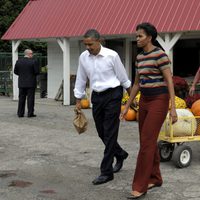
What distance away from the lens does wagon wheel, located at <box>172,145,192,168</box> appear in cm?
667

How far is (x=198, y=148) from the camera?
8.15m

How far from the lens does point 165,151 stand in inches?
281

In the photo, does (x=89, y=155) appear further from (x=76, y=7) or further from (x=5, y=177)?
(x=76, y=7)

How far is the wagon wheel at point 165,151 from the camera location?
702 cm

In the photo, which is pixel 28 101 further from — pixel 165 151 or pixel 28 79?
pixel 165 151

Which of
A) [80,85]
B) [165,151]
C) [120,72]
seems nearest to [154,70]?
[120,72]

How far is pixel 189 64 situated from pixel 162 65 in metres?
10.4

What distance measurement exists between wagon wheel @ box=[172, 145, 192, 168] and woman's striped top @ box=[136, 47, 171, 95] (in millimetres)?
1591

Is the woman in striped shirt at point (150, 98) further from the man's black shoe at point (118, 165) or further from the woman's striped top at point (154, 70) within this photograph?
the man's black shoe at point (118, 165)

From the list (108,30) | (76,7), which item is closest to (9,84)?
(76,7)

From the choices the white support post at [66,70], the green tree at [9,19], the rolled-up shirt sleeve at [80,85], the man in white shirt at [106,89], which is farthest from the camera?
the green tree at [9,19]

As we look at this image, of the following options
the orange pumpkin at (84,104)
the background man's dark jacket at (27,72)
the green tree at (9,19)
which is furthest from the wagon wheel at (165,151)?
the green tree at (9,19)

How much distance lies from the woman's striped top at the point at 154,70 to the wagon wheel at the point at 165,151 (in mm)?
1808

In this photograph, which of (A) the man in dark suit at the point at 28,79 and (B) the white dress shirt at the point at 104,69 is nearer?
(B) the white dress shirt at the point at 104,69
